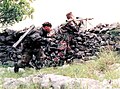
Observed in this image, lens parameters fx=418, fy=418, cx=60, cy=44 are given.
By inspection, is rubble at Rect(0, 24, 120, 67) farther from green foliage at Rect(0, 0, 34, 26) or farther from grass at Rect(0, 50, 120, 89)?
grass at Rect(0, 50, 120, 89)

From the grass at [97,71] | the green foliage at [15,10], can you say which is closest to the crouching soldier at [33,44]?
the grass at [97,71]

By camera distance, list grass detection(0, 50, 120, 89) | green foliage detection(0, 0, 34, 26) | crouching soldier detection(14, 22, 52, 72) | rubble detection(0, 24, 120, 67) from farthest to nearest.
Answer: green foliage detection(0, 0, 34, 26), rubble detection(0, 24, 120, 67), crouching soldier detection(14, 22, 52, 72), grass detection(0, 50, 120, 89)

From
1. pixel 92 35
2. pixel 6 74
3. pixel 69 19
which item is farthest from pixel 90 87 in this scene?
pixel 92 35

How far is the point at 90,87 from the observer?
9234 millimetres

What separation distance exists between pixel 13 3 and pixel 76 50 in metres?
3.30

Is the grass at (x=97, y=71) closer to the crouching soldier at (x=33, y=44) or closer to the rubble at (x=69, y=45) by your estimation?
the crouching soldier at (x=33, y=44)

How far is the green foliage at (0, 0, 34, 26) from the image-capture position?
692 inches

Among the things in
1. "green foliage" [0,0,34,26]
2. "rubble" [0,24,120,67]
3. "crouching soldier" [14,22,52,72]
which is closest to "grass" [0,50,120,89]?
"crouching soldier" [14,22,52,72]

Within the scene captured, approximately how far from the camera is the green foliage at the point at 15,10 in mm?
17578

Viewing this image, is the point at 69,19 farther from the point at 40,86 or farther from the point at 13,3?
the point at 40,86

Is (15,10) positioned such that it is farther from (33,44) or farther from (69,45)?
(33,44)

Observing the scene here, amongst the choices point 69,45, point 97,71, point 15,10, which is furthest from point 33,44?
point 15,10

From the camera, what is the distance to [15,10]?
17984mm

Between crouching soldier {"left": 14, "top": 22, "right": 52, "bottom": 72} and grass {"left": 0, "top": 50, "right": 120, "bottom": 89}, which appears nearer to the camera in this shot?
grass {"left": 0, "top": 50, "right": 120, "bottom": 89}
